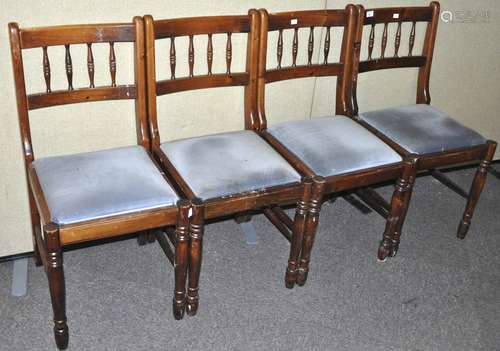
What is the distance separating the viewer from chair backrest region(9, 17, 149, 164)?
188 cm

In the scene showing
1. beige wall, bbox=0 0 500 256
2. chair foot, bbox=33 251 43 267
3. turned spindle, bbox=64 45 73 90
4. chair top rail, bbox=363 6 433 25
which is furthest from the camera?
chair top rail, bbox=363 6 433 25

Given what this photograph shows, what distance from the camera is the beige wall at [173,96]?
2068 mm

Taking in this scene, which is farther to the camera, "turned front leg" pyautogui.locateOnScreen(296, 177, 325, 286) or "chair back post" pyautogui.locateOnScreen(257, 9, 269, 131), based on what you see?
"chair back post" pyautogui.locateOnScreen(257, 9, 269, 131)

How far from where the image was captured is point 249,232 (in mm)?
2580

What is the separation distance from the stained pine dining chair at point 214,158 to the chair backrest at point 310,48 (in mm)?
36

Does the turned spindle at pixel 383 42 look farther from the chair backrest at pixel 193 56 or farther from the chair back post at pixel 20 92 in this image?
the chair back post at pixel 20 92

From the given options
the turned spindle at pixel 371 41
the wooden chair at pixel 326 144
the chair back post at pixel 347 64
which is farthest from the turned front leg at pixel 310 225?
the turned spindle at pixel 371 41

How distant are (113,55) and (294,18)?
2.18ft

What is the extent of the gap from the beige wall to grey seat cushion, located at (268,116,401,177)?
287 millimetres

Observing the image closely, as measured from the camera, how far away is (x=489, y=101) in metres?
3.09

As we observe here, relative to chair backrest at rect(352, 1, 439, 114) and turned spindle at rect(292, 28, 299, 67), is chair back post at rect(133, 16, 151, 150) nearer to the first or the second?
turned spindle at rect(292, 28, 299, 67)

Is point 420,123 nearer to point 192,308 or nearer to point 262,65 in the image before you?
point 262,65

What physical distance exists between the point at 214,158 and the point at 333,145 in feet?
1.44

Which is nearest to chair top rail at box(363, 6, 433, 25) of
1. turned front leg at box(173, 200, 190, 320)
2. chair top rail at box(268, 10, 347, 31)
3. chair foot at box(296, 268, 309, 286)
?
chair top rail at box(268, 10, 347, 31)
